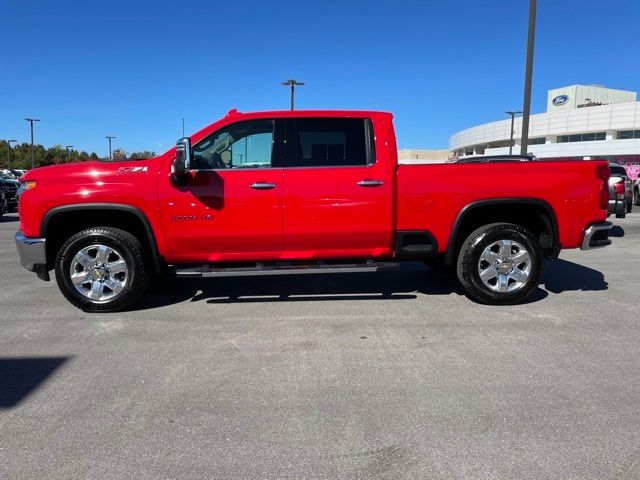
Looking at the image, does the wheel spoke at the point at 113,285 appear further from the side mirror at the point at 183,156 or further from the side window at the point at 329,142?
the side window at the point at 329,142

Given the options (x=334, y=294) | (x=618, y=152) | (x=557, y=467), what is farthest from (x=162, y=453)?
(x=618, y=152)

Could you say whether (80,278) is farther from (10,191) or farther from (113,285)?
(10,191)

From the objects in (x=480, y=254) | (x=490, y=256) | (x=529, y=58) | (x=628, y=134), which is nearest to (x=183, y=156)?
(x=480, y=254)

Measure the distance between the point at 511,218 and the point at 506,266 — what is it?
62cm

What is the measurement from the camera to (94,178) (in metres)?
5.10

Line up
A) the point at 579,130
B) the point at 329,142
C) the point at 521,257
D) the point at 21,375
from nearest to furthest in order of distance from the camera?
1. the point at 21,375
2. the point at 329,142
3. the point at 521,257
4. the point at 579,130

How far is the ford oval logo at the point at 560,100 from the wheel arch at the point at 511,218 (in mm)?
93003

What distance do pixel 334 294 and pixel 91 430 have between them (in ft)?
11.3

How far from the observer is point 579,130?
244 feet

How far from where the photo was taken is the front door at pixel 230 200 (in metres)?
5.17

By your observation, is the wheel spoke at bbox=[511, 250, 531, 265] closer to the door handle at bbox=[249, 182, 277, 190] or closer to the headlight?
the door handle at bbox=[249, 182, 277, 190]

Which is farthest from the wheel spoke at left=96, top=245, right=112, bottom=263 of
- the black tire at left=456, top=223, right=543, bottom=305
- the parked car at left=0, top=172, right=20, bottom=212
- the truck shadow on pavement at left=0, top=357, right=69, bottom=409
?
→ the parked car at left=0, top=172, right=20, bottom=212

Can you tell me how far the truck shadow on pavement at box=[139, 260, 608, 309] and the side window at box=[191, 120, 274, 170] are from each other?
5.15ft

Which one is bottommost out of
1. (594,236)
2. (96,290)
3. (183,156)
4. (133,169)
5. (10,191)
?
(96,290)
